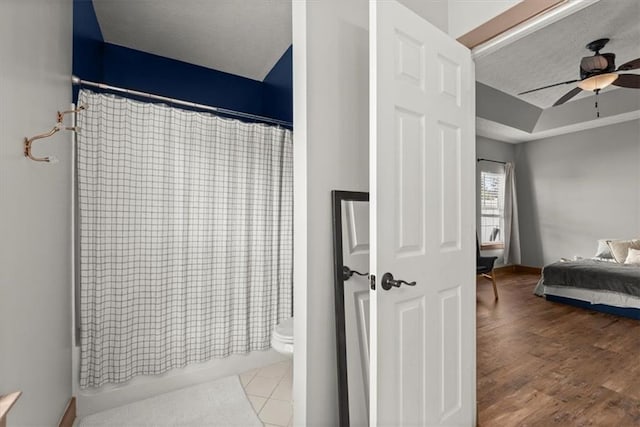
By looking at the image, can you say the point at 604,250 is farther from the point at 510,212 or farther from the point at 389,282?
the point at 389,282

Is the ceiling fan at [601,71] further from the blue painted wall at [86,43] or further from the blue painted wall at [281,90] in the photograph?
the blue painted wall at [86,43]

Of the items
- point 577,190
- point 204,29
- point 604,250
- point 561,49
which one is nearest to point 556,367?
point 561,49

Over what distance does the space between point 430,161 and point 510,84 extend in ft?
12.6

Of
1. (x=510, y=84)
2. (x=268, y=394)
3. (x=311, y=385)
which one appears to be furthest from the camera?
(x=510, y=84)

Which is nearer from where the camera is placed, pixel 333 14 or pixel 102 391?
pixel 333 14

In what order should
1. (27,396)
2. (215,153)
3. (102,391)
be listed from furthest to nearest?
(215,153) → (102,391) → (27,396)

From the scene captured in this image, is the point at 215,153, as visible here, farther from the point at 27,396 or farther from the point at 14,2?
the point at 27,396

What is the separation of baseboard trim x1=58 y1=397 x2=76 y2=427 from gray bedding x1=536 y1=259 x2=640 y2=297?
4.96m

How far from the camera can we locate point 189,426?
5.68 feet

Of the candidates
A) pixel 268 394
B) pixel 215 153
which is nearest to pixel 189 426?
pixel 268 394

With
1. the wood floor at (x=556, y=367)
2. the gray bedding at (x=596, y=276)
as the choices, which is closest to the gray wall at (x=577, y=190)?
the gray bedding at (x=596, y=276)

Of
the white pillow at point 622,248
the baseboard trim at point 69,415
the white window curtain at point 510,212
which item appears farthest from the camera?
the white window curtain at point 510,212

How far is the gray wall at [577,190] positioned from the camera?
493 centimetres

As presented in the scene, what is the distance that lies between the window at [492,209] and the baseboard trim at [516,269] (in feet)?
1.42
